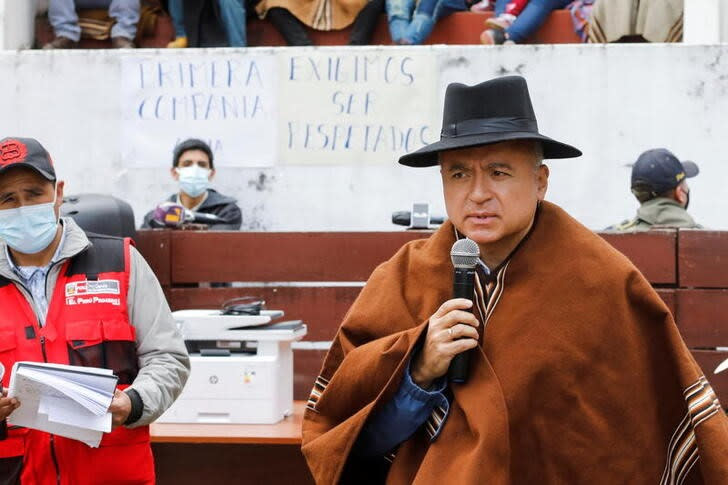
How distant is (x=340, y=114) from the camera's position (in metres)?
7.61

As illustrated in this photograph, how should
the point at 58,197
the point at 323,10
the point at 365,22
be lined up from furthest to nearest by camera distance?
1. the point at 323,10
2. the point at 365,22
3. the point at 58,197

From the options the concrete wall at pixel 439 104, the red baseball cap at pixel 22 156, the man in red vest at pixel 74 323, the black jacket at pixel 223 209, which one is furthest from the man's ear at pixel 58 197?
the concrete wall at pixel 439 104

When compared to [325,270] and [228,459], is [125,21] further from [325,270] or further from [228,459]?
[228,459]

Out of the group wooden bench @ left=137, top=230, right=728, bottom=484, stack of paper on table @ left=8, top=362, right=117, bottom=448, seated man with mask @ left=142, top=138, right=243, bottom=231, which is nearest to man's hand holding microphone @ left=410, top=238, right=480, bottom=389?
stack of paper on table @ left=8, top=362, right=117, bottom=448

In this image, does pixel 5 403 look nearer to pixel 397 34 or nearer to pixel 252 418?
pixel 252 418

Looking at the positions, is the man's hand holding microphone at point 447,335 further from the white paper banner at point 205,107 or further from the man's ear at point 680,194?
the white paper banner at point 205,107

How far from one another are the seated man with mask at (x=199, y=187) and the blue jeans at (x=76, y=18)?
6.66 feet

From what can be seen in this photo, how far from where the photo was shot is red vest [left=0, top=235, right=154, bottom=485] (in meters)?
3.29

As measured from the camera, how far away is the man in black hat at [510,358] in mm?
2529

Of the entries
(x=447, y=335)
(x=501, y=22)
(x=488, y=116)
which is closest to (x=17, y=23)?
→ (x=501, y=22)

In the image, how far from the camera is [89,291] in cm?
336

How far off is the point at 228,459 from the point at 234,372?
0.41m

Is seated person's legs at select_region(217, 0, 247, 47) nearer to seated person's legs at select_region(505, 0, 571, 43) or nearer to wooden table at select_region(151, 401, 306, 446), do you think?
seated person's legs at select_region(505, 0, 571, 43)

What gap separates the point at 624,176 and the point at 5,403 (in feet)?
16.5
